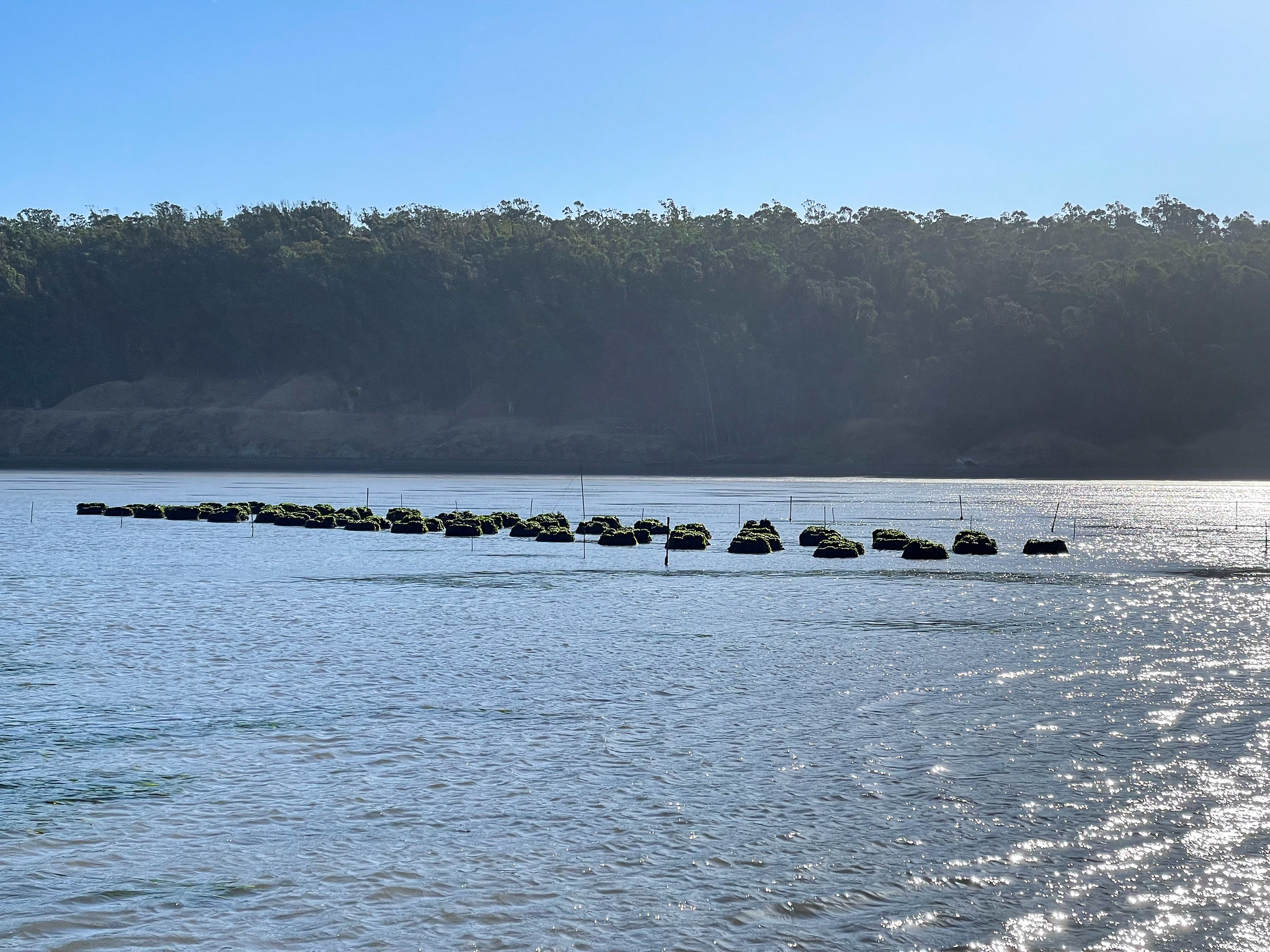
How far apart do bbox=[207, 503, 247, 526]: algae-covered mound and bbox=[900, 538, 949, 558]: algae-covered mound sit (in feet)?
130

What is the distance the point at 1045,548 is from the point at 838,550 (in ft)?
31.3

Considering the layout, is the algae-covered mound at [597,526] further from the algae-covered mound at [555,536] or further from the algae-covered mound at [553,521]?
the algae-covered mound at [555,536]

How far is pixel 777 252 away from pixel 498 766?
179 meters

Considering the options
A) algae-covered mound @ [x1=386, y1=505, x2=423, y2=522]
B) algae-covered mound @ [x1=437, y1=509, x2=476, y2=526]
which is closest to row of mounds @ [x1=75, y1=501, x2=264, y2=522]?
algae-covered mound @ [x1=386, y1=505, x2=423, y2=522]

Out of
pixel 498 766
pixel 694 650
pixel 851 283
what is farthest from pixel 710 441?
pixel 498 766

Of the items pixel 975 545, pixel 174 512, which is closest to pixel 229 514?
pixel 174 512

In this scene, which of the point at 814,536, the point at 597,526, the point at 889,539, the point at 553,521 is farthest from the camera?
the point at 553,521

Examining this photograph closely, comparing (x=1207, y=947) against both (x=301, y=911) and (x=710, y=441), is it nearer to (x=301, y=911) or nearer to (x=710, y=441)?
(x=301, y=911)

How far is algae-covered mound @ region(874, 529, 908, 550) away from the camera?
5694 cm

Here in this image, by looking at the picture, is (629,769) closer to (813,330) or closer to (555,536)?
(555,536)

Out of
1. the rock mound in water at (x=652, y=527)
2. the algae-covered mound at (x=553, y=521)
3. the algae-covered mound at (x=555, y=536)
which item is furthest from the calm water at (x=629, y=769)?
the algae-covered mound at (x=553, y=521)

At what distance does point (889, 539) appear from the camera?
5769cm

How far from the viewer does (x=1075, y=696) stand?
74.9ft

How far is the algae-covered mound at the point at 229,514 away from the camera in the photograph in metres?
74.1
